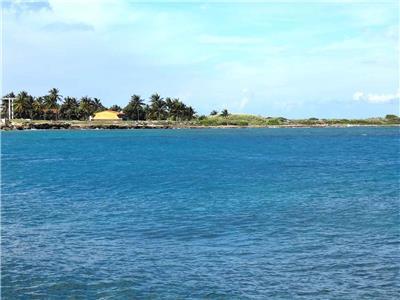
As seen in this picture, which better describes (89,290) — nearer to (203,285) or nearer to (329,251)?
(203,285)

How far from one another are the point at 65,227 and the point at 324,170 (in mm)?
38055

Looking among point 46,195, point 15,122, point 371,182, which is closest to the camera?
point 46,195

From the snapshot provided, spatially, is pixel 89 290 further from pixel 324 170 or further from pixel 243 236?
Result: pixel 324 170

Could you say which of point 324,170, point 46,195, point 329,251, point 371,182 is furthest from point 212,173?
point 329,251

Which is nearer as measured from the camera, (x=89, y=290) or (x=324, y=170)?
(x=89, y=290)

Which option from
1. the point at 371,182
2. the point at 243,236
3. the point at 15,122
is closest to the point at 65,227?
the point at 243,236

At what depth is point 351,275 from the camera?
18016 mm

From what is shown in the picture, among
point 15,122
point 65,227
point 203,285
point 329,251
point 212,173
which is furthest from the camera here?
point 15,122

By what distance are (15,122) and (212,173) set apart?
15896 cm

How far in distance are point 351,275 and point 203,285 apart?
5.05m

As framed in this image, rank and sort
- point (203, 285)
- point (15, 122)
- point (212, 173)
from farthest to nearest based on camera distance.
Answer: point (15, 122) < point (212, 173) < point (203, 285)

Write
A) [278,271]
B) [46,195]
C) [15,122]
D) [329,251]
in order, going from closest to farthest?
1. [278,271]
2. [329,251]
3. [46,195]
4. [15,122]

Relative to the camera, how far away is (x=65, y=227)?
26250 mm

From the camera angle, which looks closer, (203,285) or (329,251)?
(203,285)
